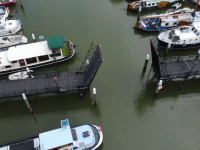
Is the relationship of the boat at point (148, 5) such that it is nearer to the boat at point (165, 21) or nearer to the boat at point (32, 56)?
the boat at point (165, 21)

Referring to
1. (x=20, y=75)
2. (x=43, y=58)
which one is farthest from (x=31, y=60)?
(x=20, y=75)

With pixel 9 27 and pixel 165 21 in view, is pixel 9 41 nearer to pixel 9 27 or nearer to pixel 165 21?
pixel 9 27

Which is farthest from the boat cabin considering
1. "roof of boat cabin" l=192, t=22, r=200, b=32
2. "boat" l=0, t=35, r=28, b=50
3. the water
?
"roof of boat cabin" l=192, t=22, r=200, b=32

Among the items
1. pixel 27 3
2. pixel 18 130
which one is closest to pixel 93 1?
pixel 27 3

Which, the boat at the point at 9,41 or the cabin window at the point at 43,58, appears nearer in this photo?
the cabin window at the point at 43,58

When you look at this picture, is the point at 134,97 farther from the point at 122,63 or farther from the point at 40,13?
the point at 40,13

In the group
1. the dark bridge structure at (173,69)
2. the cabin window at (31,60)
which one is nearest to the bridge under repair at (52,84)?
the cabin window at (31,60)
